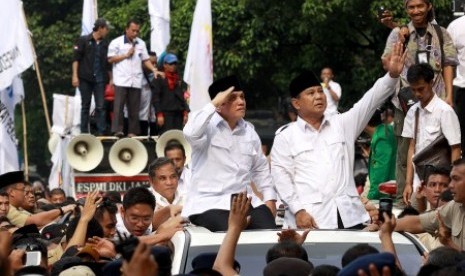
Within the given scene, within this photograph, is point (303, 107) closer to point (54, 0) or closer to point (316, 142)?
point (316, 142)

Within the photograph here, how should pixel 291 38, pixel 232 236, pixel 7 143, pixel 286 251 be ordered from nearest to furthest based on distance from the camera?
pixel 232 236 < pixel 286 251 < pixel 7 143 < pixel 291 38

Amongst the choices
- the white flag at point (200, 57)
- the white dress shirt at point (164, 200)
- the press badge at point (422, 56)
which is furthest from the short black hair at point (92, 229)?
the white flag at point (200, 57)

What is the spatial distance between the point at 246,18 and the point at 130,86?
10363 mm

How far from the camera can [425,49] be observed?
12633 millimetres

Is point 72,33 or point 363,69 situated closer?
point 363,69

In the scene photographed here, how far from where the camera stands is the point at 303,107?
1137 cm

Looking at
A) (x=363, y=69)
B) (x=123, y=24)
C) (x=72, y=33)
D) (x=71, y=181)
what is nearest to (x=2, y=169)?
(x=71, y=181)

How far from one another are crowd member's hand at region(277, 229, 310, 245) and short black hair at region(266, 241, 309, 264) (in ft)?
0.72

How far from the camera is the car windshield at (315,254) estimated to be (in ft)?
30.5

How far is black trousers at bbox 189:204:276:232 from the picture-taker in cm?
1111

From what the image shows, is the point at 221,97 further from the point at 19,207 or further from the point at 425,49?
the point at 19,207

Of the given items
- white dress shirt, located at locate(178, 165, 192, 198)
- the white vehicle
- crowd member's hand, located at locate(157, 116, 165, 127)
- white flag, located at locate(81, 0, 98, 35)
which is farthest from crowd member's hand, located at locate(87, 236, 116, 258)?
white flag, located at locate(81, 0, 98, 35)

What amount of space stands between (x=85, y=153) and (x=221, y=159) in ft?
35.6

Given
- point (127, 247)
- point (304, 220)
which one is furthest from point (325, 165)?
point (127, 247)
